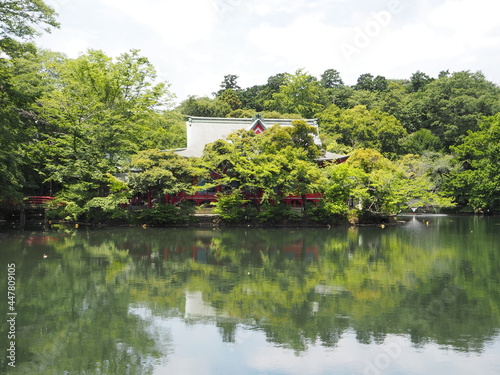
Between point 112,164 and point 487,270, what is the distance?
17.6 m

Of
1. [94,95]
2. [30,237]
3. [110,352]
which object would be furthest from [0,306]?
Answer: [94,95]

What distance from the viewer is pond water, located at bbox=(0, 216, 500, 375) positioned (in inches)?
238

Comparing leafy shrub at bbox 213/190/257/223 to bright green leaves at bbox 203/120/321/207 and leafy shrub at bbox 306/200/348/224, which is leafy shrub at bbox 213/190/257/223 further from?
leafy shrub at bbox 306/200/348/224

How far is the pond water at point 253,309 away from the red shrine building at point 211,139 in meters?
9.24

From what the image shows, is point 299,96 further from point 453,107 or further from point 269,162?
point 269,162

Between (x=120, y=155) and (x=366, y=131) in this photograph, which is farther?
(x=366, y=131)

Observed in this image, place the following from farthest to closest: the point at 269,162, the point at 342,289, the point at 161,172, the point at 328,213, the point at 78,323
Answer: the point at 328,213, the point at 269,162, the point at 161,172, the point at 342,289, the point at 78,323

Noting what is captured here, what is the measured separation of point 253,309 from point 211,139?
2179 cm

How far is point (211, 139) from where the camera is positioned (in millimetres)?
29250

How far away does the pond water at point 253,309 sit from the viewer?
6.05 meters

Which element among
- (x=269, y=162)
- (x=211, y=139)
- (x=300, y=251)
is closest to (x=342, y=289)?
(x=300, y=251)

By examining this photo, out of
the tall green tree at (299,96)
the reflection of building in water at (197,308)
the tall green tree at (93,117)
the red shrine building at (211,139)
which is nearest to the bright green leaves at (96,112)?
the tall green tree at (93,117)

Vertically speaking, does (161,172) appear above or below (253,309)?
above

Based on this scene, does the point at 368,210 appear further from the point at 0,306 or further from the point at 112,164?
the point at 0,306
